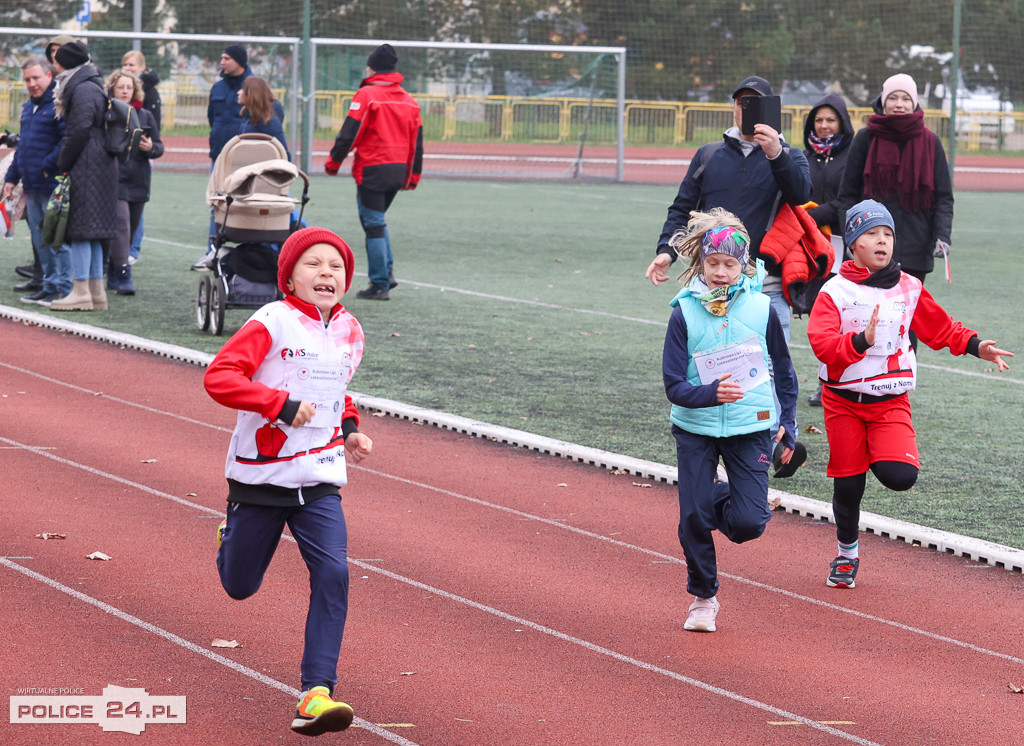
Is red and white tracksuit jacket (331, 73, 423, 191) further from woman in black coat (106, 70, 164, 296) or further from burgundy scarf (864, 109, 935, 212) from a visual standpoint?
burgundy scarf (864, 109, 935, 212)

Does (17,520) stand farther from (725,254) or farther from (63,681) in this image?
(725,254)

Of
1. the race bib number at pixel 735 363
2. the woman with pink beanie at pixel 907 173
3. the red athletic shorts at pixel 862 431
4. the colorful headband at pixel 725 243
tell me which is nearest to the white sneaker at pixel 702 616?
the race bib number at pixel 735 363

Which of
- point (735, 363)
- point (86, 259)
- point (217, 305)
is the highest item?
point (735, 363)

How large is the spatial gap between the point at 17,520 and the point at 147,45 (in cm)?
2911

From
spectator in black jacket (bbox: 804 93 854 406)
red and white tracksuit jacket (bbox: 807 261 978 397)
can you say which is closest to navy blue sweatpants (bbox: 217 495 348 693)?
red and white tracksuit jacket (bbox: 807 261 978 397)

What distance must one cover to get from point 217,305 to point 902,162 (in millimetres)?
5588

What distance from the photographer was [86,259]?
42.7ft

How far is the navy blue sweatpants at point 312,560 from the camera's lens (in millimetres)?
4604

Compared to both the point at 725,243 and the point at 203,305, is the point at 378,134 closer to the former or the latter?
the point at 203,305

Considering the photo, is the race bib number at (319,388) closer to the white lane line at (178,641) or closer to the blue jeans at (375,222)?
the white lane line at (178,641)

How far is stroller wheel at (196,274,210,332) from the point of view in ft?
40.7

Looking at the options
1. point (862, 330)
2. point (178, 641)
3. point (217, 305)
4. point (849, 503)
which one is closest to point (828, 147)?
point (862, 330)

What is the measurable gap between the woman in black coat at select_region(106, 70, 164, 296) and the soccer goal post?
19.5m

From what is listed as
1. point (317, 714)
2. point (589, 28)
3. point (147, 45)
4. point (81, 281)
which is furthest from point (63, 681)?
point (589, 28)
